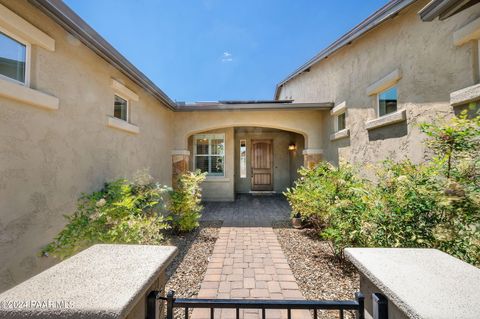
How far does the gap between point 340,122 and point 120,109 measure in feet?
18.3

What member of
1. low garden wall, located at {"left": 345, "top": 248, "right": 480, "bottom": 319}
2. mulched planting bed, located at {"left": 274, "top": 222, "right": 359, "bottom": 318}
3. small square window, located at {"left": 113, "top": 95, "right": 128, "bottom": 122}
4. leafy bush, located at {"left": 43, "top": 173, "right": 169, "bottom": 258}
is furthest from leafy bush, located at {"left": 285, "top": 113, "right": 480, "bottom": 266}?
small square window, located at {"left": 113, "top": 95, "right": 128, "bottom": 122}

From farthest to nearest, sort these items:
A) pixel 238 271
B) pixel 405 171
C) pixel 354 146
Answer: pixel 354 146 < pixel 238 271 < pixel 405 171

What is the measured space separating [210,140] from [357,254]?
26.7 feet

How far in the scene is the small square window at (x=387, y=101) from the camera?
401 centimetres

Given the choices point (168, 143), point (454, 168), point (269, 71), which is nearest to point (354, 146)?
point (454, 168)

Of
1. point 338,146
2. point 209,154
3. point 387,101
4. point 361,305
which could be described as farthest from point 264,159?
point 361,305

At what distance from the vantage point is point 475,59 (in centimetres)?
261

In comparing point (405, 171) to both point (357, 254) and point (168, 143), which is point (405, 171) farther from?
point (168, 143)

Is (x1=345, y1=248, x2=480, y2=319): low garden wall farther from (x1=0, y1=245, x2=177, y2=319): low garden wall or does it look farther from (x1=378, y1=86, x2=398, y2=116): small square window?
(x1=378, y1=86, x2=398, y2=116): small square window

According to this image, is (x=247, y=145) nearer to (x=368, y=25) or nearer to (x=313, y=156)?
(x=313, y=156)

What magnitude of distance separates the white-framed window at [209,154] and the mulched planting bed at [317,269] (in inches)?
193

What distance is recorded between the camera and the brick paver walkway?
7.97 ft

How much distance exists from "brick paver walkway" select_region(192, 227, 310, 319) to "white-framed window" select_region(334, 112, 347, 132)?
3.61 metres

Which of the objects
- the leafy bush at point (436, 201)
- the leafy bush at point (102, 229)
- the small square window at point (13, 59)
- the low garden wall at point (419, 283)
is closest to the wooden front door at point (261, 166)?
the leafy bush at point (436, 201)
